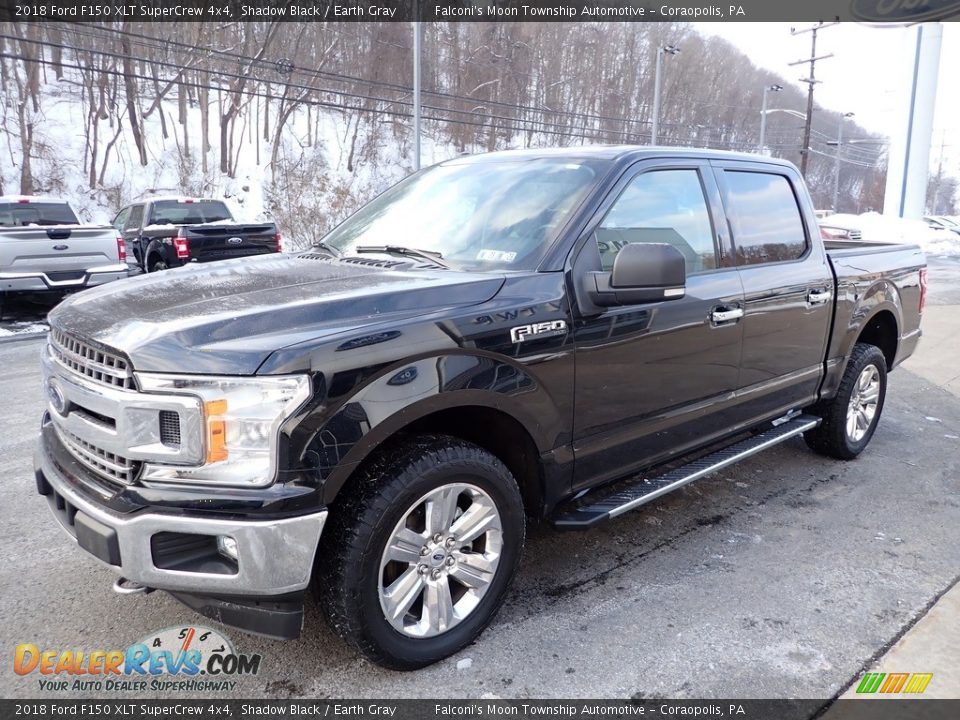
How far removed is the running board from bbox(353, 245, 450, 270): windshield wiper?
120 cm

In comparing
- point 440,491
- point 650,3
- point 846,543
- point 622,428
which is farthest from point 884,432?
point 650,3

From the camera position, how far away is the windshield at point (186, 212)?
13.8 meters

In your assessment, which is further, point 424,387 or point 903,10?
point 903,10

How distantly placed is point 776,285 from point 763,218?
414mm

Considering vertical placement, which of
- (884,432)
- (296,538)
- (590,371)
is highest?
(590,371)

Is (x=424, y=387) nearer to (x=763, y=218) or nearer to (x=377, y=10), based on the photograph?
(x=763, y=218)

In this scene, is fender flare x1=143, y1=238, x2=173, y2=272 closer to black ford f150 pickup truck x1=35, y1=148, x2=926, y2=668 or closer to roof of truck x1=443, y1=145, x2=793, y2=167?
black ford f150 pickup truck x1=35, y1=148, x2=926, y2=668

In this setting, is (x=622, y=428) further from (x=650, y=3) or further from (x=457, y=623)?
(x=650, y=3)

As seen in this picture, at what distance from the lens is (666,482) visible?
11.4 feet

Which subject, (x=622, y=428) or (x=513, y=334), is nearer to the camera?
(x=513, y=334)

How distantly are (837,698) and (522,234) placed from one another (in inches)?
83.6

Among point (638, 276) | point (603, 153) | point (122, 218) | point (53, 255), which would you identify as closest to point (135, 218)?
point (122, 218)

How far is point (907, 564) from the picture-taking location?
357 centimetres

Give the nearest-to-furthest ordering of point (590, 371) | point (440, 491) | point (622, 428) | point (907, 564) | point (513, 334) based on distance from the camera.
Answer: point (440, 491)
point (513, 334)
point (590, 371)
point (622, 428)
point (907, 564)
